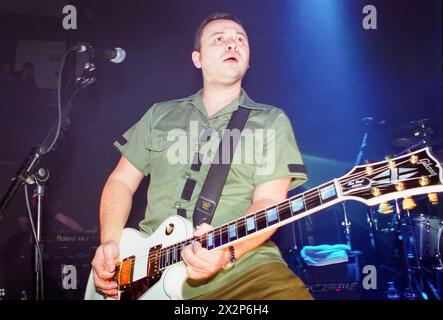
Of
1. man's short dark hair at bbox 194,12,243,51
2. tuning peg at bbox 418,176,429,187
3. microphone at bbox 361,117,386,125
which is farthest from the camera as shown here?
microphone at bbox 361,117,386,125

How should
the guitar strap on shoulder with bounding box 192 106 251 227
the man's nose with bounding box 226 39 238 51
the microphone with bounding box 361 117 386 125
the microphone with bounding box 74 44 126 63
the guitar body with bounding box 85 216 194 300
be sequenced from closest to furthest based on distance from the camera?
the guitar body with bounding box 85 216 194 300 → the guitar strap on shoulder with bounding box 192 106 251 227 → the microphone with bounding box 74 44 126 63 → the man's nose with bounding box 226 39 238 51 → the microphone with bounding box 361 117 386 125

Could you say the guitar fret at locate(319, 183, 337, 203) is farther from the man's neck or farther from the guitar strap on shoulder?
the man's neck

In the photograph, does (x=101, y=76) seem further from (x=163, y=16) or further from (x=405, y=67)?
(x=405, y=67)

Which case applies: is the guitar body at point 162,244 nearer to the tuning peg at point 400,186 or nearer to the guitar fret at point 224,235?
the guitar fret at point 224,235

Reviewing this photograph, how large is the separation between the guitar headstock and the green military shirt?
1.29 feet

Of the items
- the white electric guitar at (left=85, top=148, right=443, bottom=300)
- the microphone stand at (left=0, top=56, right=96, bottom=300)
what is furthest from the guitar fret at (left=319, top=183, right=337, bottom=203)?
the microphone stand at (left=0, top=56, right=96, bottom=300)

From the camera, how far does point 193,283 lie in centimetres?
175

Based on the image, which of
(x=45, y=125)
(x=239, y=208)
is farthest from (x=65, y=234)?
(x=239, y=208)

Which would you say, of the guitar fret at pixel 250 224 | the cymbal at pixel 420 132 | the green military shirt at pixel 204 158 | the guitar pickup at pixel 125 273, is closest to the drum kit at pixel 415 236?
the cymbal at pixel 420 132

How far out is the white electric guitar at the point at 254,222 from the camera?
1.37 meters

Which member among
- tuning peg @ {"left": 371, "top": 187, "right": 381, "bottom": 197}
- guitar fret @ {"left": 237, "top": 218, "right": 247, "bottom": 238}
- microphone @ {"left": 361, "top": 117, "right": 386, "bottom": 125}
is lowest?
guitar fret @ {"left": 237, "top": 218, "right": 247, "bottom": 238}

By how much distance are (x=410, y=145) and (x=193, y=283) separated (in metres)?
2.19

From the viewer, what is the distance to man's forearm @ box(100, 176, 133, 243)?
6.67 ft

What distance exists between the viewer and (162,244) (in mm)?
1808
